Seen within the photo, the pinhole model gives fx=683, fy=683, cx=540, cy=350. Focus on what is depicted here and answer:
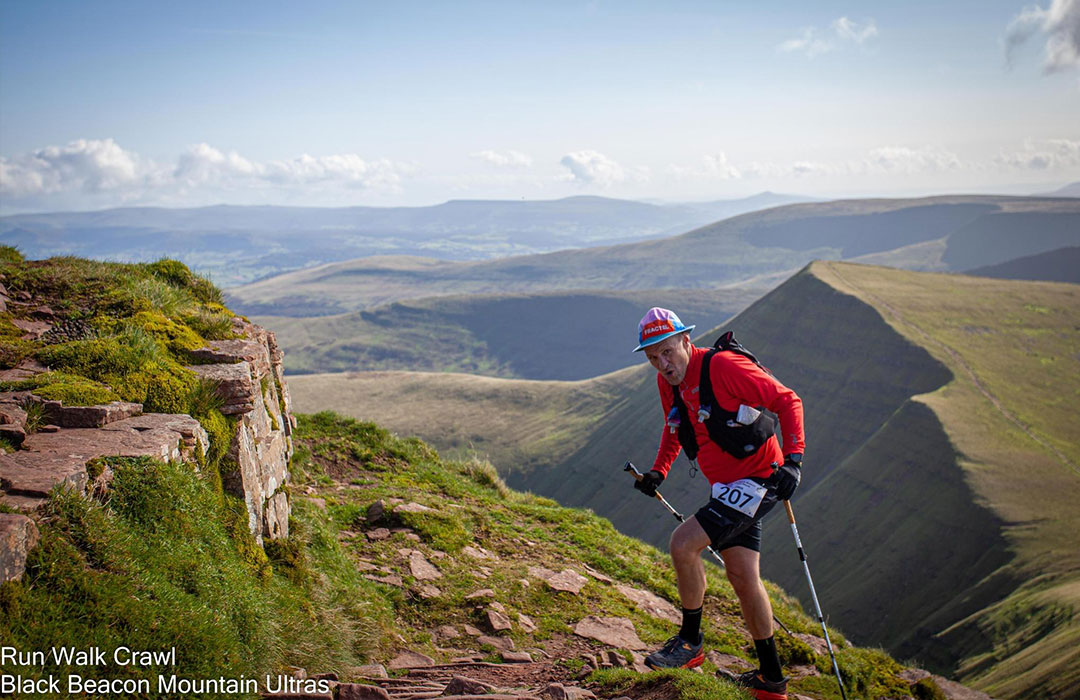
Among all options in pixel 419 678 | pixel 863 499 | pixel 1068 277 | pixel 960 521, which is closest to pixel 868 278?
pixel 863 499

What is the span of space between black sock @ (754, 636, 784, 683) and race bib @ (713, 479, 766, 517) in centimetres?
131

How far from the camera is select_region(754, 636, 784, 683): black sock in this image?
6293 mm

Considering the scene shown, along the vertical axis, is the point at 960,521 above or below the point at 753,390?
below

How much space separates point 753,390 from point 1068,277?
221 metres

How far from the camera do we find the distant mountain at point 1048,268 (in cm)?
18100

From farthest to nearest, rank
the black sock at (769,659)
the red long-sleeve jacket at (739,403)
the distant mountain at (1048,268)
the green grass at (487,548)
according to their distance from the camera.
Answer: the distant mountain at (1048,268)
the green grass at (487,548)
the black sock at (769,659)
the red long-sleeve jacket at (739,403)

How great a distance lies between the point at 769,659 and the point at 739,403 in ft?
7.93

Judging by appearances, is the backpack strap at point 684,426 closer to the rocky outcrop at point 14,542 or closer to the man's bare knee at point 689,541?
the man's bare knee at point 689,541

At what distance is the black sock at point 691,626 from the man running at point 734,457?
0.02 metres

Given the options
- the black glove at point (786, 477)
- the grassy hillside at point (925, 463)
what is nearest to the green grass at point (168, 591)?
the black glove at point (786, 477)

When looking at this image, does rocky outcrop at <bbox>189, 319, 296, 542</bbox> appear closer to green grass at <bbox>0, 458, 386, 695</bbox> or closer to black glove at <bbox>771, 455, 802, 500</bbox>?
green grass at <bbox>0, 458, 386, 695</bbox>

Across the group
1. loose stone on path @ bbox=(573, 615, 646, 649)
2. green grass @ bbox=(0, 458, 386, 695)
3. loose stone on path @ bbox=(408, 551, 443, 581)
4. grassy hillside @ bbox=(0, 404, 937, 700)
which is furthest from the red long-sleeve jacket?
loose stone on path @ bbox=(408, 551, 443, 581)

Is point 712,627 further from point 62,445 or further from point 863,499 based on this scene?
point 863,499

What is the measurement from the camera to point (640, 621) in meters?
8.98
